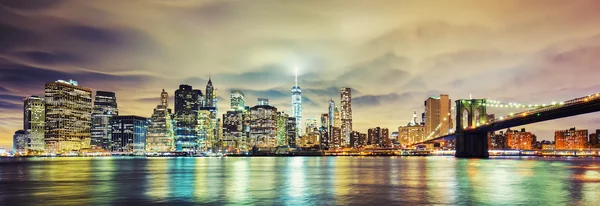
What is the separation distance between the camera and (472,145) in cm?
13600

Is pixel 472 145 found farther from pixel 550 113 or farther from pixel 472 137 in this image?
pixel 550 113

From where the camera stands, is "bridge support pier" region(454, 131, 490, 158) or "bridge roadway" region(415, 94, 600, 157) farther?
"bridge support pier" region(454, 131, 490, 158)

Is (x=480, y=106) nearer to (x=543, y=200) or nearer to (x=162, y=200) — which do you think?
(x=543, y=200)

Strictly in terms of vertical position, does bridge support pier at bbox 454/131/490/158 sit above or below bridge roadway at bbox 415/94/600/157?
below

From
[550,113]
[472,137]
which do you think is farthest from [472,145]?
[550,113]

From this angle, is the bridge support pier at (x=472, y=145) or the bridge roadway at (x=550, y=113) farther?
the bridge support pier at (x=472, y=145)

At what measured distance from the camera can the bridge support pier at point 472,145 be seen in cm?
13450

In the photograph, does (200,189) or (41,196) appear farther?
(200,189)

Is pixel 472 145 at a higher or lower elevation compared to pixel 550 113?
lower

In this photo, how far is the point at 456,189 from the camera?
4262 centimetres

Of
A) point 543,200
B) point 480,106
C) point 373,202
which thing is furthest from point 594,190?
point 480,106

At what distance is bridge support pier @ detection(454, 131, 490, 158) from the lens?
134 meters

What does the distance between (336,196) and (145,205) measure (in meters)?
12.9

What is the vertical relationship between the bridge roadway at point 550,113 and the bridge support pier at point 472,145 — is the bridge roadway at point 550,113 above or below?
above
